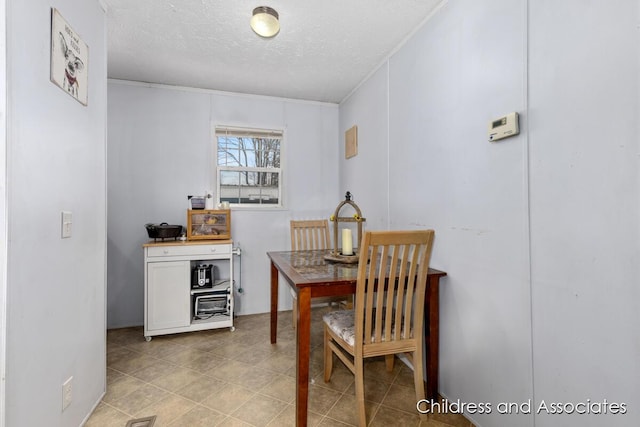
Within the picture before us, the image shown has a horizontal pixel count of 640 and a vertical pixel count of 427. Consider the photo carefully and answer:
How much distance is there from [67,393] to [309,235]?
2050 millimetres

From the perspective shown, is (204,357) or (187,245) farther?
(187,245)

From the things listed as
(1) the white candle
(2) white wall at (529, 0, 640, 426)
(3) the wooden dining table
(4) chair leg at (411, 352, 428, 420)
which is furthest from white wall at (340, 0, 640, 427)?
(1) the white candle

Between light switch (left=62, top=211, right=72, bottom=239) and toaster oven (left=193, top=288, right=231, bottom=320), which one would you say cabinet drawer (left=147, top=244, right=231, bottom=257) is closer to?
toaster oven (left=193, top=288, right=231, bottom=320)

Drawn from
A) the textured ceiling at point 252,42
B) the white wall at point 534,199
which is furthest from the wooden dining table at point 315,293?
the textured ceiling at point 252,42

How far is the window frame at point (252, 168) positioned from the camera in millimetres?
3297

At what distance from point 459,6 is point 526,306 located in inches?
66.4

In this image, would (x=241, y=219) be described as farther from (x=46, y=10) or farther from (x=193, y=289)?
(x=46, y=10)

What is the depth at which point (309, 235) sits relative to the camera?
301 centimetres

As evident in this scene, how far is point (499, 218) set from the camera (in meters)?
1.45

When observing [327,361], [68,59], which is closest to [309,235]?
[327,361]

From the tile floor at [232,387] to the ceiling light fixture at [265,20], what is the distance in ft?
7.75

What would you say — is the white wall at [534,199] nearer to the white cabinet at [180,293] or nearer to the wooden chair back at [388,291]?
the wooden chair back at [388,291]

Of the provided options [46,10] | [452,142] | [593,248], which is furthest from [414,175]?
[46,10]

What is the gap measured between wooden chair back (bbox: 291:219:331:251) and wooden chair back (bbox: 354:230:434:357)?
4.54 feet
